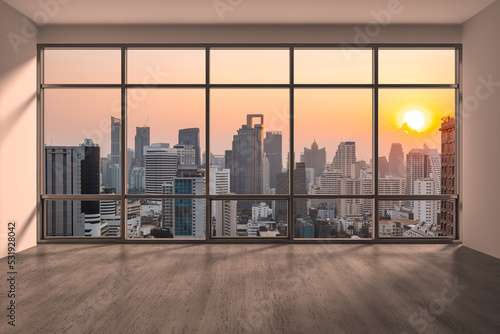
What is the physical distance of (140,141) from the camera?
22.6ft

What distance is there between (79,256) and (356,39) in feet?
18.5

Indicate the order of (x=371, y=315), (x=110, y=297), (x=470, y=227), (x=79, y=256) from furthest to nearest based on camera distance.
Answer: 1. (x=470, y=227)
2. (x=79, y=256)
3. (x=110, y=297)
4. (x=371, y=315)

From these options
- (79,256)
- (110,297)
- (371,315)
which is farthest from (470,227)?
(79,256)

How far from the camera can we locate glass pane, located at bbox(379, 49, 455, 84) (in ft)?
22.6

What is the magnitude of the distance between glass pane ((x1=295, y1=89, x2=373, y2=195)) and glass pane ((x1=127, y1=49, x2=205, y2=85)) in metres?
1.83

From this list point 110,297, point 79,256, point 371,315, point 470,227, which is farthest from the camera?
point 470,227

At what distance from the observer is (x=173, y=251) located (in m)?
6.20

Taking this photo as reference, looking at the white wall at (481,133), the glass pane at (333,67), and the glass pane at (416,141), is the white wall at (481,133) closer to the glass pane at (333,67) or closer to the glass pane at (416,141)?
the glass pane at (416,141)

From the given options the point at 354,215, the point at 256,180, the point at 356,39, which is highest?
the point at 356,39

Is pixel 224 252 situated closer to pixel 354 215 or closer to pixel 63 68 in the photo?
pixel 354 215

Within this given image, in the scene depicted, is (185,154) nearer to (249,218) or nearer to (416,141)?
(249,218)

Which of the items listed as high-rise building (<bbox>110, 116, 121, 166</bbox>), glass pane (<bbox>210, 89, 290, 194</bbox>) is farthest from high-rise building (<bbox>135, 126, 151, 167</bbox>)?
glass pane (<bbox>210, 89, 290, 194</bbox>)

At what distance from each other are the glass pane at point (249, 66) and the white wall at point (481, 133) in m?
3.01

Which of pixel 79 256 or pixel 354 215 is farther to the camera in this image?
pixel 354 215
